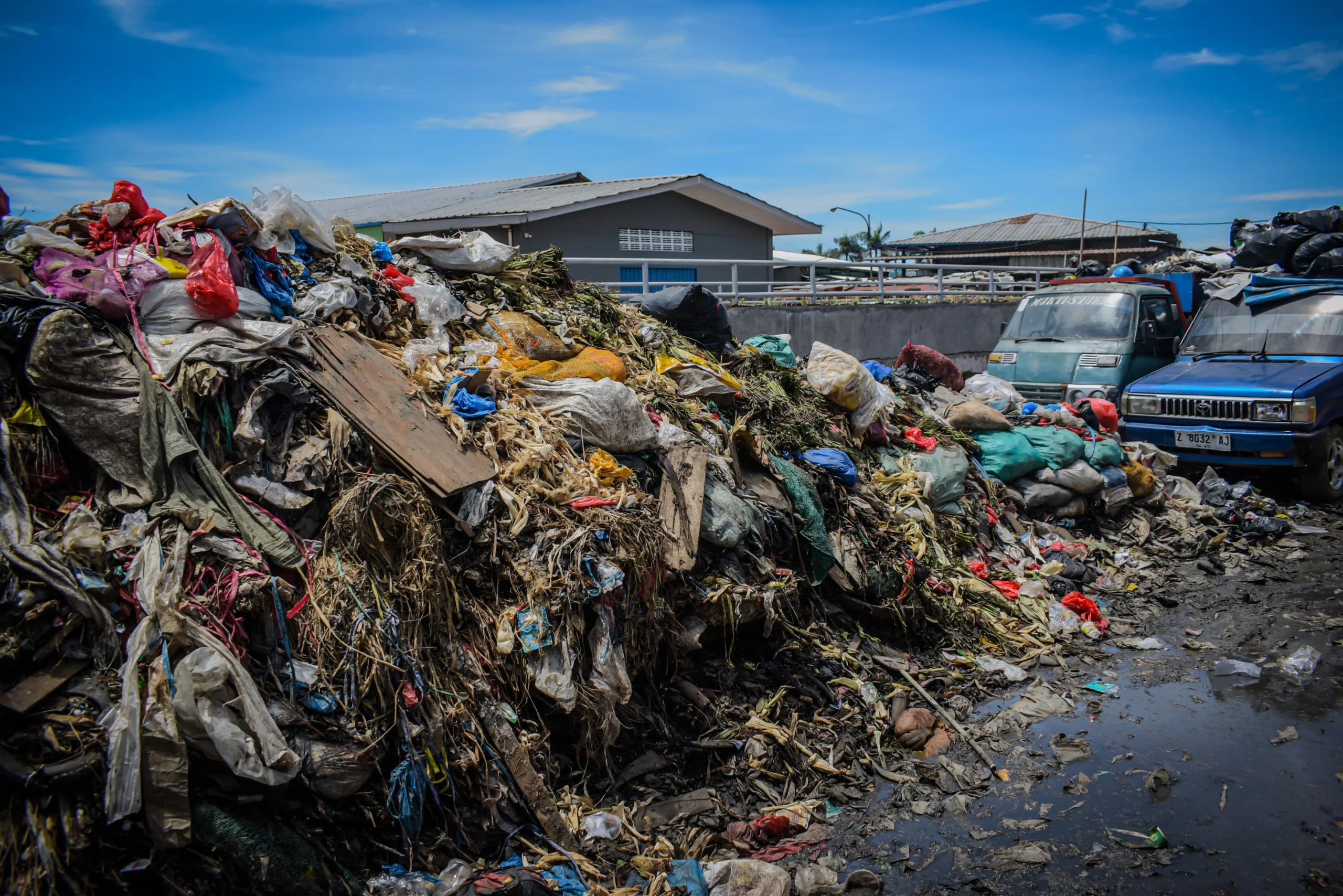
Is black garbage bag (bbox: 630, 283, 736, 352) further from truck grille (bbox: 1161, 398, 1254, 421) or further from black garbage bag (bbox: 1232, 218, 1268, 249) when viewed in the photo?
black garbage bag (bbox: 1232, 218, 1268, 249)

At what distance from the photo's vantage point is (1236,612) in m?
6.11

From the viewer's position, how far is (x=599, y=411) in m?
4.75

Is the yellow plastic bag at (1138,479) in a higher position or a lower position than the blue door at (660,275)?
lower

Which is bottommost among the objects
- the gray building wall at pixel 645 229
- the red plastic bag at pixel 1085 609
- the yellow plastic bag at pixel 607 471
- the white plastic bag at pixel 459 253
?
the red plastic bag at pixel 1085 609

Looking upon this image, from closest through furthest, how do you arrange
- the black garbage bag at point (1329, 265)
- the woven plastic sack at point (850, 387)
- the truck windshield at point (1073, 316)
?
the woven plastic sack at point (850, 387) → the truck windshield at point (1073, 316) → the black garbage bag at point (1329, 265)

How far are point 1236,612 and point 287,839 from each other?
6.41 meters

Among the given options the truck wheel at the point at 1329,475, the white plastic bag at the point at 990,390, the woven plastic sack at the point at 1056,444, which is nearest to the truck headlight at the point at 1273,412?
the truck wheel at the point at 1329,475

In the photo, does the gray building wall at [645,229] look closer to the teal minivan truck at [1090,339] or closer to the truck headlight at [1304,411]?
the teal minivan truck at [1090,339]

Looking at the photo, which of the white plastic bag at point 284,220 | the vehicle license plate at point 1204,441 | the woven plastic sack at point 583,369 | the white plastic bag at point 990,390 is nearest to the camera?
the white plastic bag at point 284,220

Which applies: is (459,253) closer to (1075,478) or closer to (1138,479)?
(1075,478)

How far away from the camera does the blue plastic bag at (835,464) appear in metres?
5.96

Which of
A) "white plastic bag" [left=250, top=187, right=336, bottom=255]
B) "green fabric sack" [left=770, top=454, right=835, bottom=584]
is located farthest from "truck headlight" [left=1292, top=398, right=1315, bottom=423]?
"white plastic bag" [left=250, top=187, right=336, bottom=255]

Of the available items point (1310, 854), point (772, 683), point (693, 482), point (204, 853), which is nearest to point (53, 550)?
point (204, 853)

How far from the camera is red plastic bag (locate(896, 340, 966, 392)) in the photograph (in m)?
8.91
